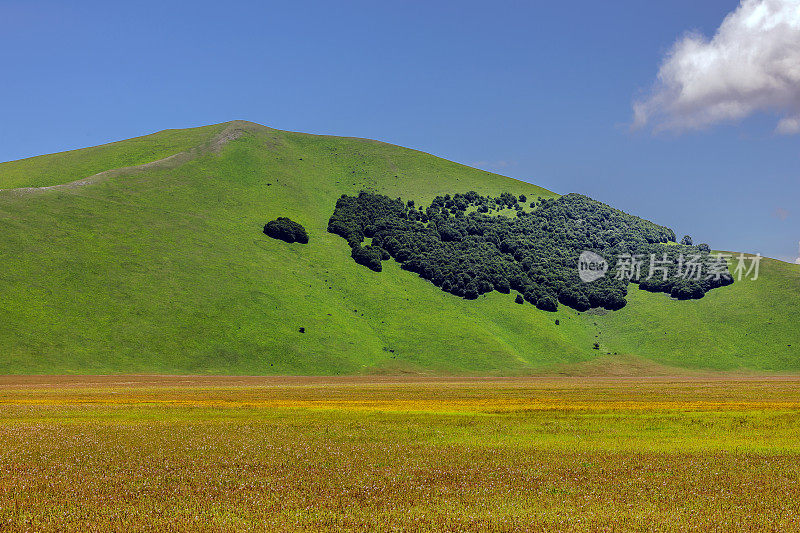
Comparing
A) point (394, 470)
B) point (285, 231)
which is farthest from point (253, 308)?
point (394, 470)

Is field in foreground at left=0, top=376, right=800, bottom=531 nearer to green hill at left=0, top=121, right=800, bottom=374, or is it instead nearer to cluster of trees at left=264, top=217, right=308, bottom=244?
green hill at left=0, top=121, right=800, bottom=374

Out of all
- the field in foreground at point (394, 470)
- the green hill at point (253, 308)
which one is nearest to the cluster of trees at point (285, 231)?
the green hill at point (253, 308)

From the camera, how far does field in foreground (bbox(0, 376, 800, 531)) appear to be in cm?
1705

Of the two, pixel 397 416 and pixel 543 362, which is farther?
pixel 543 362

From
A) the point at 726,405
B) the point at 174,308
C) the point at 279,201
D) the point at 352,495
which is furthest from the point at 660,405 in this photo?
the point at 279,201

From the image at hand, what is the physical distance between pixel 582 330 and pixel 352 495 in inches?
6455

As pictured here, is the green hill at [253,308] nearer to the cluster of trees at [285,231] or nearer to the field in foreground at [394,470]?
the cluster of trees at [285,231]

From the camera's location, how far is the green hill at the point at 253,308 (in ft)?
391

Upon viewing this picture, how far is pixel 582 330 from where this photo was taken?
174625mm

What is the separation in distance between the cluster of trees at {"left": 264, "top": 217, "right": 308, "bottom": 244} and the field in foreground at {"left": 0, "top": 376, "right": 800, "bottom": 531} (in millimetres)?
128404

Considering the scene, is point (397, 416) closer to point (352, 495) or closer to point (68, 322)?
point (352, 495)

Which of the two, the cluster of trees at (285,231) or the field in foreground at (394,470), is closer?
the field in foreground at (394,470)

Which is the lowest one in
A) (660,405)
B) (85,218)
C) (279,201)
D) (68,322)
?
(68,322)

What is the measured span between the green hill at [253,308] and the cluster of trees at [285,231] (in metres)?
3.82
